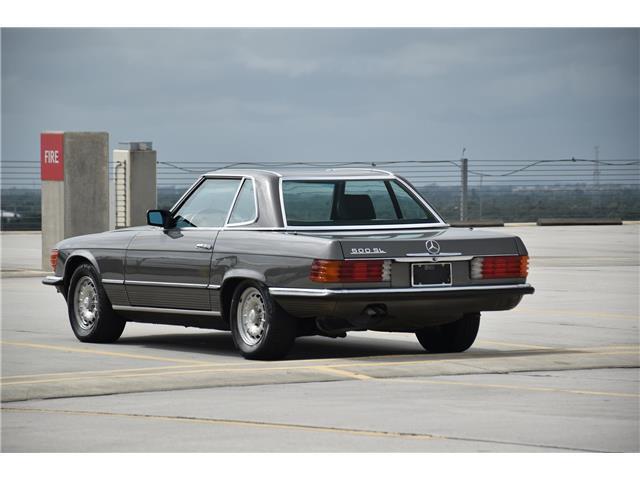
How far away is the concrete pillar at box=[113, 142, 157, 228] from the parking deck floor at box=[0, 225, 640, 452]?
12786mm

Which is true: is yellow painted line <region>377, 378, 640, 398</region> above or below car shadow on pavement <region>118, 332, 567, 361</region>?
below

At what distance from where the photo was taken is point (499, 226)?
4412 cm

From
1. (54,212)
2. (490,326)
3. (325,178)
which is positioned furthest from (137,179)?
(325,178)

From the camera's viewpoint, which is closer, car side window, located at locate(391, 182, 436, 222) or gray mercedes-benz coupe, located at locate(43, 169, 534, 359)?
gray mercedes-benz coupe, located at locate(43, 169, 534, 359)

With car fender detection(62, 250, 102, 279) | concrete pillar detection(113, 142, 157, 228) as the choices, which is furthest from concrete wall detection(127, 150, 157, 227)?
car fender detection(62, 250, 102, 279)

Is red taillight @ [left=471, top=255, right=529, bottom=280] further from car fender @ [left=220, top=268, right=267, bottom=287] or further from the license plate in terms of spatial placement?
car fender @ [left=220, top=268, right=267, bottom=287]

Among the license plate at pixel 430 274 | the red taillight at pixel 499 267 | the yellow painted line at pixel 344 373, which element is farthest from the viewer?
the red taillight at pixel 499 267

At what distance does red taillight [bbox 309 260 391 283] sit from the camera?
12.5 metres

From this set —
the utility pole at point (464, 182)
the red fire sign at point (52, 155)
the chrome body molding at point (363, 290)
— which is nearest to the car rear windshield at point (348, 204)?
the chrome body molding at point (363, 290)

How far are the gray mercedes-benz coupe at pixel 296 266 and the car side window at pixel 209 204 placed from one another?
0.01 meters

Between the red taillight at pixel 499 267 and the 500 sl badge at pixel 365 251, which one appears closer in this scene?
the 500 sl badge at pixel 365 251

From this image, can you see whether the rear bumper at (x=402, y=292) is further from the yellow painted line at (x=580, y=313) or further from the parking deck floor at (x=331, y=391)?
the yellow painted line at (x=580, y=313)

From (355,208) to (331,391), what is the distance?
3.07 meters

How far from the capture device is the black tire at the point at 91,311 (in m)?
14.9
